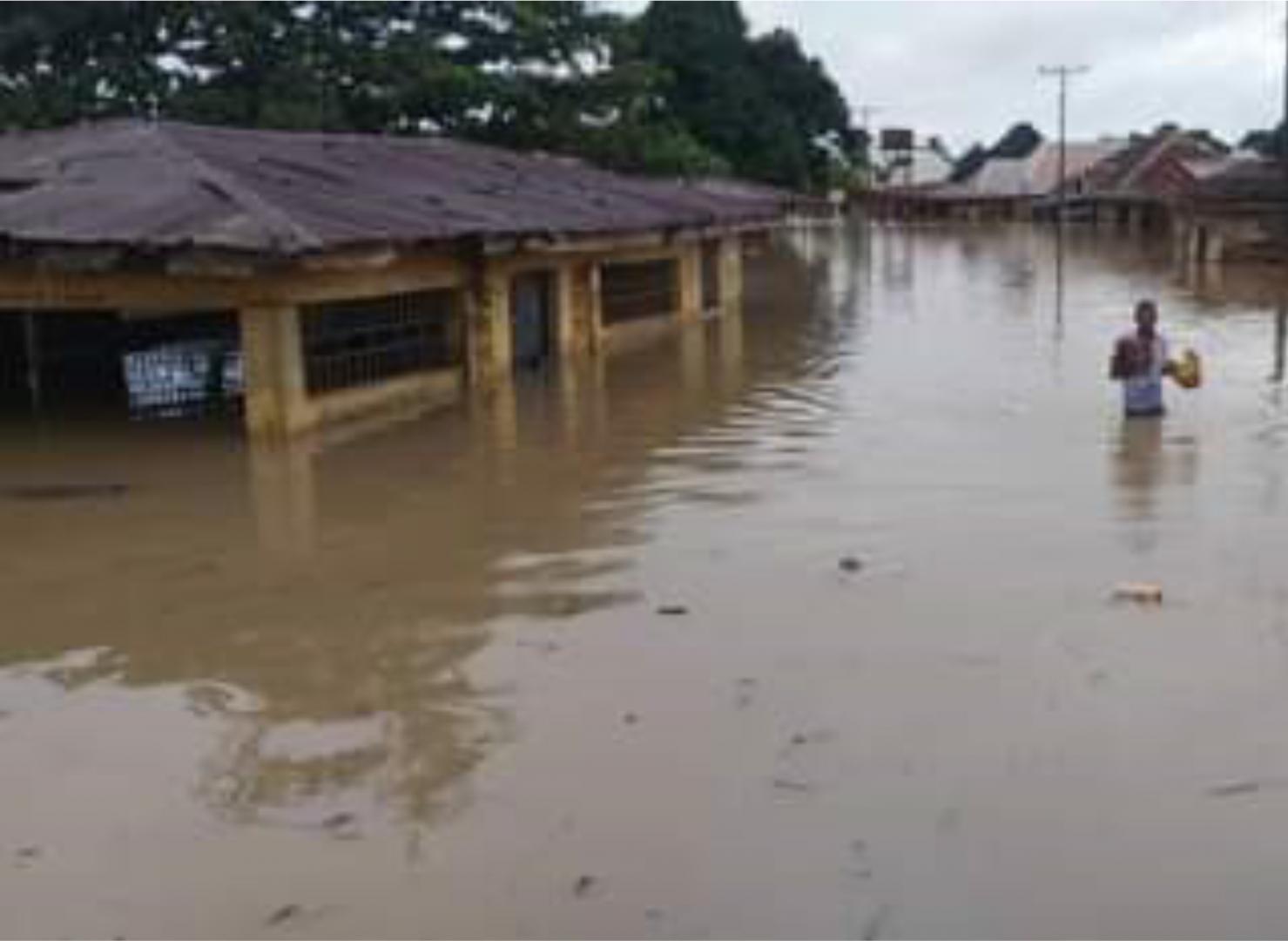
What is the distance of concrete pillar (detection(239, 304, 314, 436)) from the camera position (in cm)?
1528

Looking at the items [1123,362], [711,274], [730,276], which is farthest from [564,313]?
[730,276]

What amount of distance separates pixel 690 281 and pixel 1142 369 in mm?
14611

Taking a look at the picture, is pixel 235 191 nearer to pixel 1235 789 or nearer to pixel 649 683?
pixel 649 683

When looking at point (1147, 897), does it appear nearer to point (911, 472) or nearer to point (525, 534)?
point (525, 534)

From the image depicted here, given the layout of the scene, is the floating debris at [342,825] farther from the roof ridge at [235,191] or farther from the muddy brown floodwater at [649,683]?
the roof ridge at [235,191]

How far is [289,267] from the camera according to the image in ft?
48.9

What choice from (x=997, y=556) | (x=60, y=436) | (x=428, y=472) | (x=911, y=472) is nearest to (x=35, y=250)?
(x=60, y=436)

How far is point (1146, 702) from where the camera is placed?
7.81 metres

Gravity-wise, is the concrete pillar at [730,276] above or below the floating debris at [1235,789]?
above

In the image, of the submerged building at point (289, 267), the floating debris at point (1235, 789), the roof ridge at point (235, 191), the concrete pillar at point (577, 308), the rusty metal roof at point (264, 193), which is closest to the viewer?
the floating debris at point (1235, 789)

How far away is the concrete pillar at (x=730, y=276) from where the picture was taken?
3288 cm

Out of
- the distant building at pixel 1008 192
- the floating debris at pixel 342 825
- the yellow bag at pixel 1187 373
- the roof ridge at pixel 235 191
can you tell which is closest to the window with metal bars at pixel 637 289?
the roof ridge at pixel 235 191

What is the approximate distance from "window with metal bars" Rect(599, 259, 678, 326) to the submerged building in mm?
219

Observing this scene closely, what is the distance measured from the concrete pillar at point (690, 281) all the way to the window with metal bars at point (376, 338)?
980 centimetres
